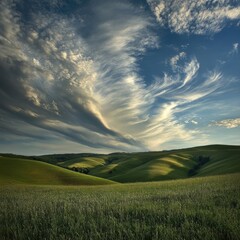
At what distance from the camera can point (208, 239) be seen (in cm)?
668

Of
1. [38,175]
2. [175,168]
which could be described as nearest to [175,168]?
[175,168]

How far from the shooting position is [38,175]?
9256cm

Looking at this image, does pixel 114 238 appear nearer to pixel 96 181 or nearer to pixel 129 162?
pixel 96 181

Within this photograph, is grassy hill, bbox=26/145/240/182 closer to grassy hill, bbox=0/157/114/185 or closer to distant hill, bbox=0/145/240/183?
distant hill, bbox=0/145/240/183

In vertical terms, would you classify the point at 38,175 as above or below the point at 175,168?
below

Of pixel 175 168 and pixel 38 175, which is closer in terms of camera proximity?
pixel 38 175

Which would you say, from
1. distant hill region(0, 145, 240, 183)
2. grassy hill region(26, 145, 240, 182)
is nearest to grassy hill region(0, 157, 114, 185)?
distant hill region(0, 145, 240, 183)

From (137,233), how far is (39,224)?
4.02 metres

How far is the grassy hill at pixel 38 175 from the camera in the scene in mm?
84325

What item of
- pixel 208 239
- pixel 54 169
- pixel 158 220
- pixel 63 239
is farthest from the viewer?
pixel 54 169

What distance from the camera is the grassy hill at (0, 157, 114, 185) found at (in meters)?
84.3

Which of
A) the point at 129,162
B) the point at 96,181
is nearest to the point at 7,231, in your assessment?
the point at 96,181

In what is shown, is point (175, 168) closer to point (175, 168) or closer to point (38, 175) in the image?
point (175, 168)

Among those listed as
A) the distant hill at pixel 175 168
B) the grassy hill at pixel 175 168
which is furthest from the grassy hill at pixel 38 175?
the grassy hill at pixel 175 168
